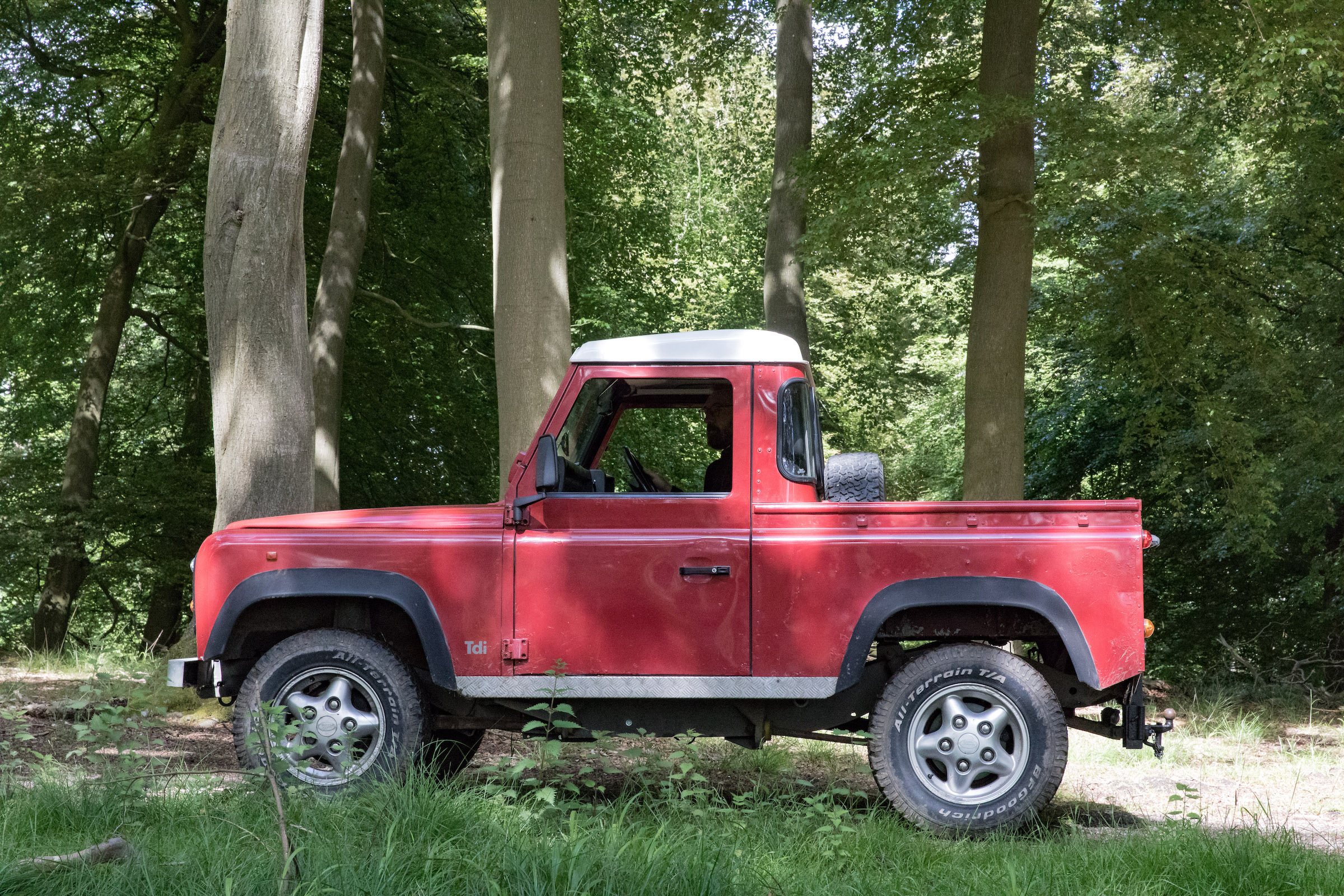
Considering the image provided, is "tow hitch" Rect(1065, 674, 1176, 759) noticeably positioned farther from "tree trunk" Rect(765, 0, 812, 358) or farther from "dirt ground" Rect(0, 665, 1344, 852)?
"tree trunk" Rect(765, 0, 812, 358)

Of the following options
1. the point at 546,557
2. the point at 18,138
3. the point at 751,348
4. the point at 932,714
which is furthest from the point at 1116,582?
the point at 18,138

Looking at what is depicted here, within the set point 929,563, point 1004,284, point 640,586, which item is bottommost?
point 640,586

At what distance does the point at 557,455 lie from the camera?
17.3 ft

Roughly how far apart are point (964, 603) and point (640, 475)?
175cm

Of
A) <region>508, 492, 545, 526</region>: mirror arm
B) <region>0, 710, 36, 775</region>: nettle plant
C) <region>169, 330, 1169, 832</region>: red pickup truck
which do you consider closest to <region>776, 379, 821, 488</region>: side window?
<region>169, 330, 1169, 832</region>: red pickup truck

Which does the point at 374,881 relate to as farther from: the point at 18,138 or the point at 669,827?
the point at 18,138

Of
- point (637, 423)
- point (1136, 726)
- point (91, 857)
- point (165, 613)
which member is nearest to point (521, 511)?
point (637, 423)

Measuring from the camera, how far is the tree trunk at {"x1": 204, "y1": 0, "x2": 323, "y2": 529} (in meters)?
7.18

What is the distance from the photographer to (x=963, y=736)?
5.18 meters

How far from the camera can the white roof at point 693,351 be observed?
548 centimetres

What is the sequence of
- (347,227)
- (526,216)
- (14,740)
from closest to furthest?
(14,740)
(526,216)
(347,227)

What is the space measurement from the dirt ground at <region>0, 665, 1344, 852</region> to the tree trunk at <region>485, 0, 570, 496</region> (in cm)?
235

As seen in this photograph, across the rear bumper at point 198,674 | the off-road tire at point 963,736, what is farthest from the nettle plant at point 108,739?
the off-road tire at point 963,736

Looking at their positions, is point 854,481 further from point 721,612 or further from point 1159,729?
point 1159,729
